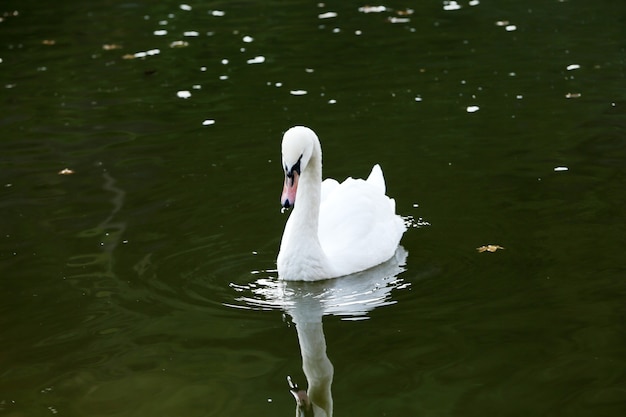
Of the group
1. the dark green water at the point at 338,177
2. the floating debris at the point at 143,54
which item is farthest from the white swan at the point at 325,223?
the floating debris at the point at 143,54

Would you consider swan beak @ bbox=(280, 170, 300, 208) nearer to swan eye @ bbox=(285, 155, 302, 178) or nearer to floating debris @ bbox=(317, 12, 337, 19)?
swan eye @ bbox=(285, 155, 302, 178)

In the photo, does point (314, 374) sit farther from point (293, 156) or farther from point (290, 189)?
point (293, 156)

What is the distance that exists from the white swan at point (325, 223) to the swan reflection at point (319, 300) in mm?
86

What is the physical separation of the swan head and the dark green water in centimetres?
74

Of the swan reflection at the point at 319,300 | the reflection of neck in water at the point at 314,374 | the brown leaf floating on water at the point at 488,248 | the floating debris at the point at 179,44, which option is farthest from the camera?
the floating debris at the point at 179,44

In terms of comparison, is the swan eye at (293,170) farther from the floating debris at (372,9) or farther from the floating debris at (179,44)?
the floating debris at (372,9)

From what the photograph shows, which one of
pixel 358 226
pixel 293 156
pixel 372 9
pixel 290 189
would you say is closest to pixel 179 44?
pixel 372 9

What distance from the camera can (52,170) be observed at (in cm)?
1063

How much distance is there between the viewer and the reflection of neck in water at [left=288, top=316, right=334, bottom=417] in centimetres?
592

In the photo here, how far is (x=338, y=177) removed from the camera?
32.5 feet

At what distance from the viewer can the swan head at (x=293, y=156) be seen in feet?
23.9

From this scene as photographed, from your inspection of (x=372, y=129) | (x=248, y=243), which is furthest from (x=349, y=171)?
(x=248, y=243)

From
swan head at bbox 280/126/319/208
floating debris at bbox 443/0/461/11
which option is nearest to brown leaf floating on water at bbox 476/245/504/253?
swan head at bbox 280/126/319/208

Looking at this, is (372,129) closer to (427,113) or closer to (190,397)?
(427,113)
